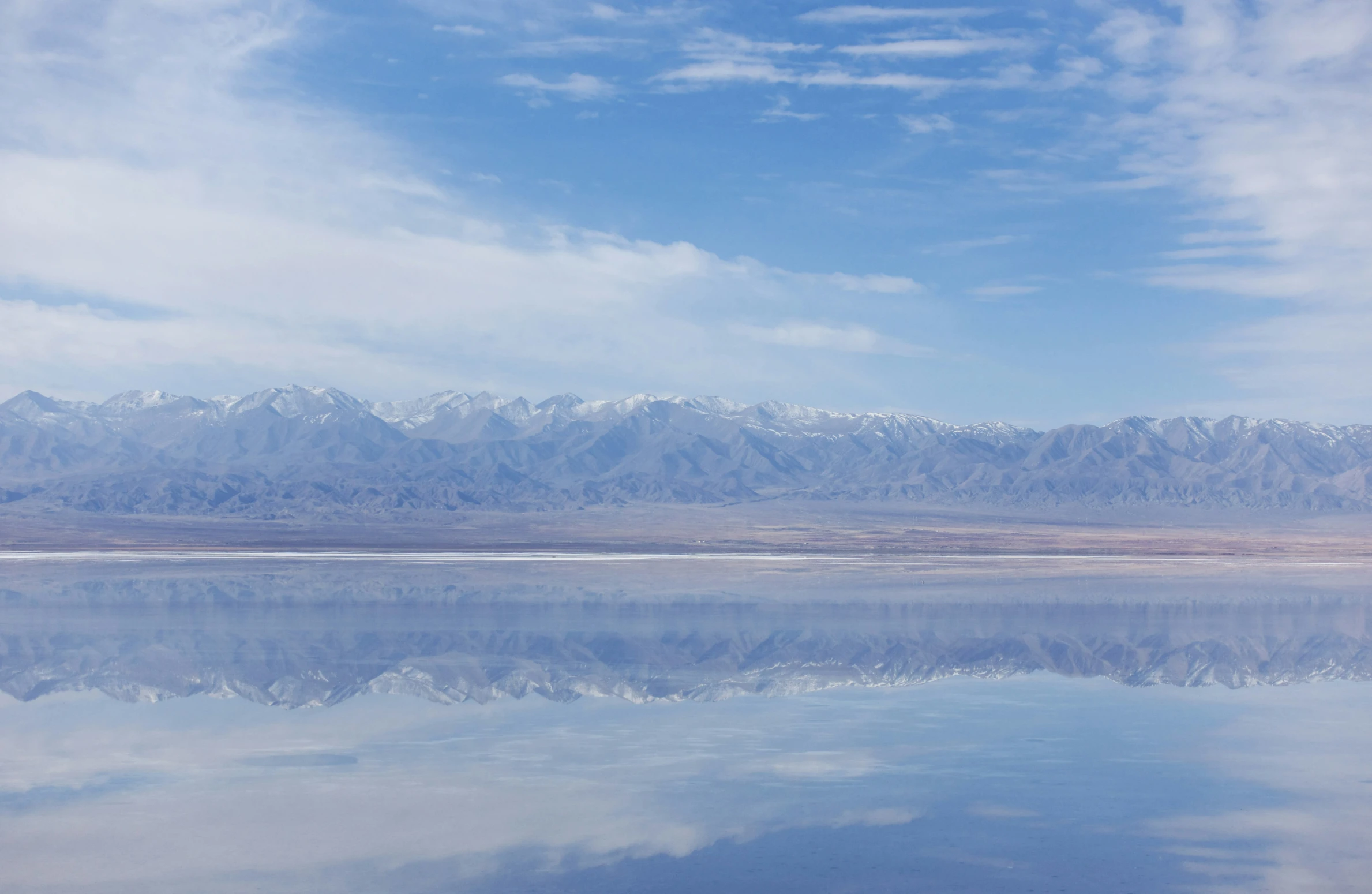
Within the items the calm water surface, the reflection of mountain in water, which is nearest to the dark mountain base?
the reflection of mountain in water

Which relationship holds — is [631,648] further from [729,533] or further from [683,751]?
[729,533]

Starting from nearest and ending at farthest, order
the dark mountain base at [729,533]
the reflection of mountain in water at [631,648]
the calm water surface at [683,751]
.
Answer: the calm water surface at [683,751]
the reflection of mountain in water at [631,648]
the dark mountain base at [729,533]

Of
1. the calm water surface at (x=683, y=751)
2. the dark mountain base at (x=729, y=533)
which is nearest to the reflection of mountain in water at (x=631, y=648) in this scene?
the calm water surface at (x=683, y=751)

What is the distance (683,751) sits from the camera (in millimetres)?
14898

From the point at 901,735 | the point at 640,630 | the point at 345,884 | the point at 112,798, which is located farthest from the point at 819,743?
the point at 640,630

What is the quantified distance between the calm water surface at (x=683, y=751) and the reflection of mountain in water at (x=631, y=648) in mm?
134

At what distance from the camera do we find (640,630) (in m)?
26.7

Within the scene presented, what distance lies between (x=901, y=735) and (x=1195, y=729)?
167 inches

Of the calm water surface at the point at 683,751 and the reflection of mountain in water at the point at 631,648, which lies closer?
the calm water surface at the point at 683,751

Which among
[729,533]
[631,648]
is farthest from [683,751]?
[729,533]

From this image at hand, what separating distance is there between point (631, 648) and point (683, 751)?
903 cm

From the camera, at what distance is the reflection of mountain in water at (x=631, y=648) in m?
19.7

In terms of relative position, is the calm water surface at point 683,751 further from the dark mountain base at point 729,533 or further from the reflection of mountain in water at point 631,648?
the dark mountain base at point 729,533

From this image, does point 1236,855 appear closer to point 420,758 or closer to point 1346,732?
point 1346,732
